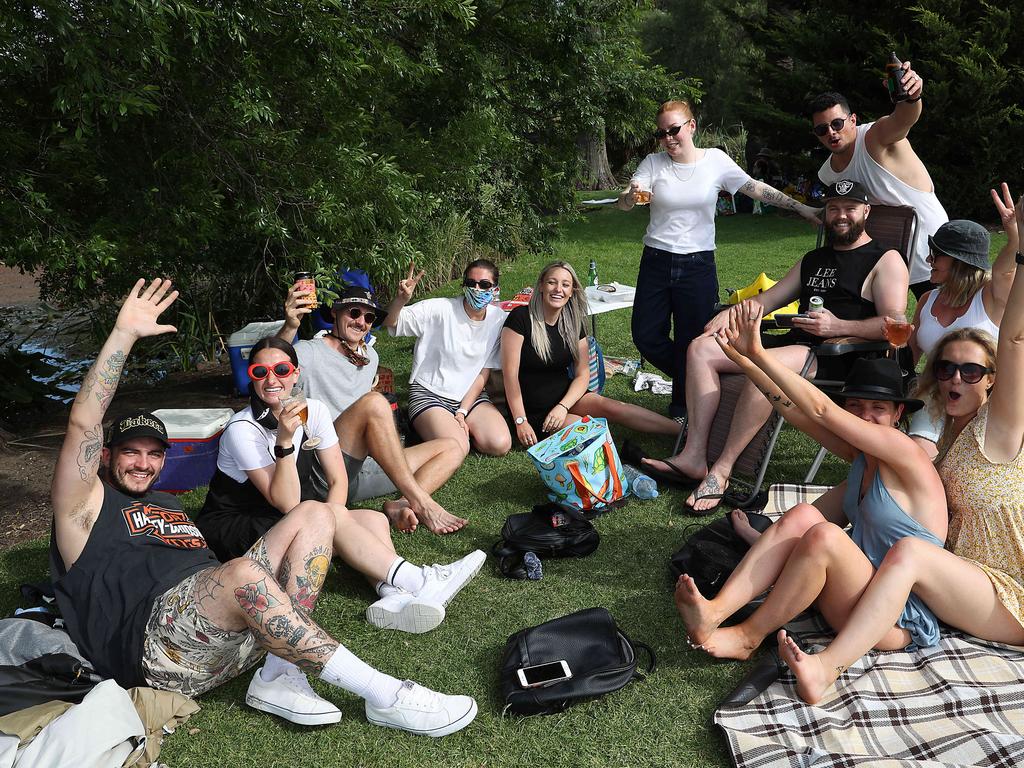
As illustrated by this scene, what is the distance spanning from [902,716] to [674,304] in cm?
345

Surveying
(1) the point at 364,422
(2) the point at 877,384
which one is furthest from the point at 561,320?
(2) the point at 877,384

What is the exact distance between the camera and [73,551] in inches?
120

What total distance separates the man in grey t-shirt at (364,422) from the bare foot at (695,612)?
1561 millimetres

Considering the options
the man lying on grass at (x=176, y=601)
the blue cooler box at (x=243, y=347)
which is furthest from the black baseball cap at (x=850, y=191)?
the blue cooler box at (x=243, y=347)

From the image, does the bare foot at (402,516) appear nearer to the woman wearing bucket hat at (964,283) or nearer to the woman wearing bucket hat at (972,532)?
the woman wearing bucket hat at (972,532)

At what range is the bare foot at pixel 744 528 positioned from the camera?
154 inches

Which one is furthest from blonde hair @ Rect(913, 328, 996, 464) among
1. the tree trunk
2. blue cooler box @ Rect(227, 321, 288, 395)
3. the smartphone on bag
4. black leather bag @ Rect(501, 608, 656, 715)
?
the tree trunk

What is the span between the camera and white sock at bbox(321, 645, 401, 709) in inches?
117

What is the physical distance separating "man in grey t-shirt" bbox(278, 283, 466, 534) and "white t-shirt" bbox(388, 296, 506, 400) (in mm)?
379

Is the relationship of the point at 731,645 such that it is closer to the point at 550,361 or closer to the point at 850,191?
the point at 550,361

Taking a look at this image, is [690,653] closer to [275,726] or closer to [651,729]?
[651,729]

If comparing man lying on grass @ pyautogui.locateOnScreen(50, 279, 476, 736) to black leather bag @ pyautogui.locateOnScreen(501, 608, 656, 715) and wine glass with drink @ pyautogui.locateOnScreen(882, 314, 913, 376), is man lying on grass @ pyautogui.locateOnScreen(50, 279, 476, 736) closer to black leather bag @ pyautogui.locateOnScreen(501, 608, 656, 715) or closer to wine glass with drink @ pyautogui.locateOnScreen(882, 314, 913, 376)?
black leather bag @ pyautogui.locateOnScreen(501, 608, 656, 715)

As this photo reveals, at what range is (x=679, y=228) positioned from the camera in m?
5.66

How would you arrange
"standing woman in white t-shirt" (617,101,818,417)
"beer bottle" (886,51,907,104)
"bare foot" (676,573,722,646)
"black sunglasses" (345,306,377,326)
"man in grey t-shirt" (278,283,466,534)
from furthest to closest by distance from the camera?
"standing woman in white t-shirt" (617,101,818,417) < "black sunglasses" (345,306,377,326) < "beer bottle" (886,51,907,104) < "man in grey t-shirt" (278,283,466,534) < "bare foot" (676,573,722,646)
